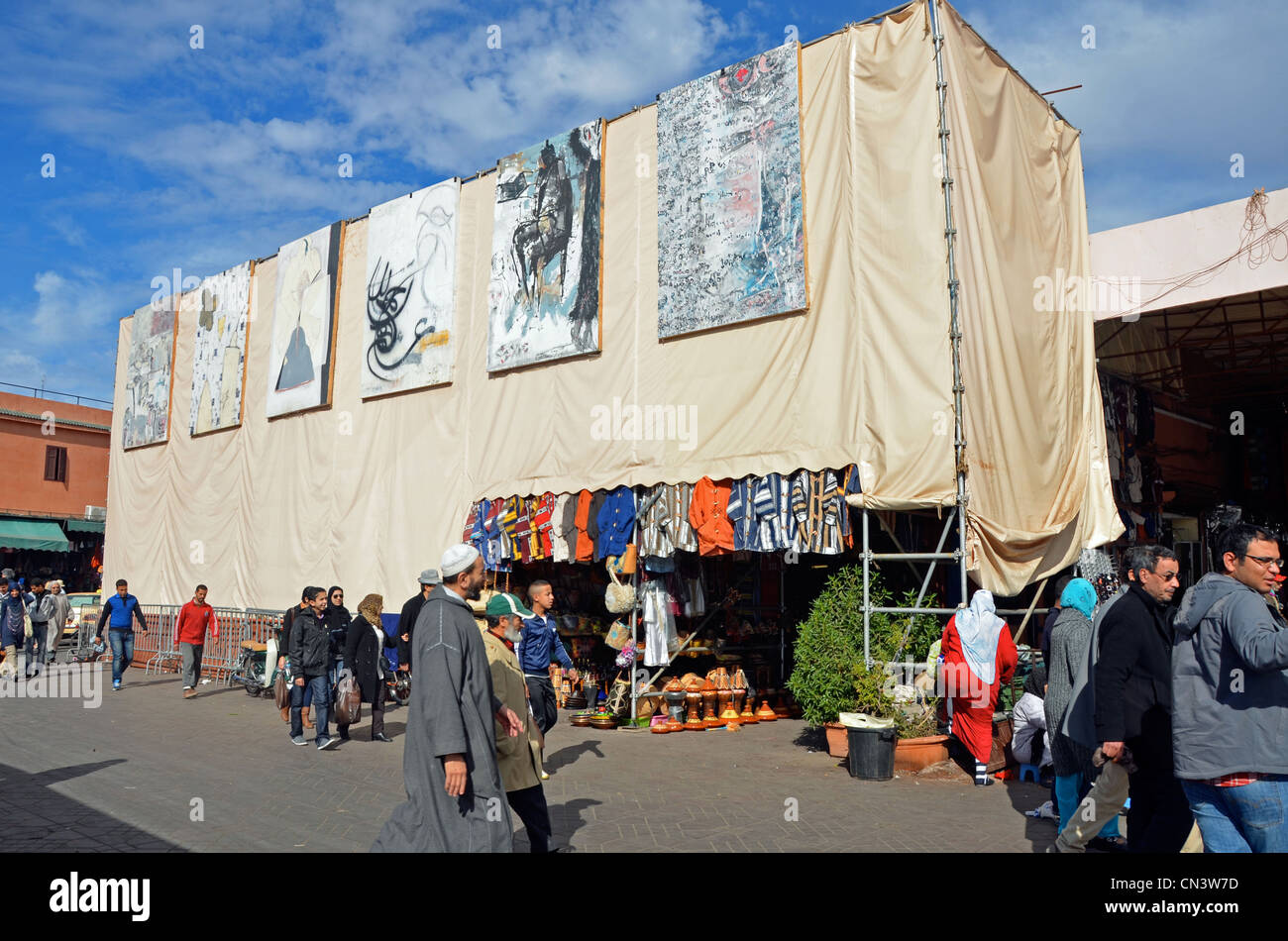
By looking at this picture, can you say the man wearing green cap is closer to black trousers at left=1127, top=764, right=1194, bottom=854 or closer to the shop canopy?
black trousers at left=1127, top=764, right=1194, bottom=854

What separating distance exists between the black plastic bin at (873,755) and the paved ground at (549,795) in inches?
7.3

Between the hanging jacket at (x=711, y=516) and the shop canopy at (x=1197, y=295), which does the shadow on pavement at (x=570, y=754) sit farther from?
the shop canopy at (x=1197, y=295)

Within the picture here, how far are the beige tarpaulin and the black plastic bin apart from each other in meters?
2.54

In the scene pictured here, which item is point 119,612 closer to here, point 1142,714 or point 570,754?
point 570,754

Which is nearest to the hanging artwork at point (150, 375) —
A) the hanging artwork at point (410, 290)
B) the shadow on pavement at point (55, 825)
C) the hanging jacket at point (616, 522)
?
the hanging artwork at point (410, 290)

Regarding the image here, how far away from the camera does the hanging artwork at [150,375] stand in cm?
2494

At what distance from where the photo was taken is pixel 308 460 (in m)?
19.9

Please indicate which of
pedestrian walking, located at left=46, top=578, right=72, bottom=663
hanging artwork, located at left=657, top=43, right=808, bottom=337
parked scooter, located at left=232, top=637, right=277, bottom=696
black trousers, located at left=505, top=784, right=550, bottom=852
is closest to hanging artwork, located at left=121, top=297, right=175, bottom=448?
pedestrian walking, located at left=46, top=578, right=72, bottom=663

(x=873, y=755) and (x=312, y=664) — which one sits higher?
(x=312, y=664)

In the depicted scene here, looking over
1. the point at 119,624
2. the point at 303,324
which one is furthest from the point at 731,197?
the point at 119,624

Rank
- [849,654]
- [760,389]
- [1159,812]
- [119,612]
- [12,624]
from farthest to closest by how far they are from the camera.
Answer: [12,624] < [119,612] < [760,389] < [849,654] < [1159,812]

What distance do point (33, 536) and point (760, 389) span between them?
31.8 metres

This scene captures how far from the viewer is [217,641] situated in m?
20.4
